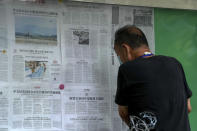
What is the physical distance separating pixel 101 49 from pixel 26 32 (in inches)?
18.6

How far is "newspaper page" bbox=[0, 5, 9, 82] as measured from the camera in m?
1.52

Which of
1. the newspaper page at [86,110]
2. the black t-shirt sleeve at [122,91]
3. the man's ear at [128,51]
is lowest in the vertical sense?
the newspaper page at [86,110]

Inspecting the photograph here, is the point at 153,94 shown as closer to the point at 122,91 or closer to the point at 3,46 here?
the point at 122,91

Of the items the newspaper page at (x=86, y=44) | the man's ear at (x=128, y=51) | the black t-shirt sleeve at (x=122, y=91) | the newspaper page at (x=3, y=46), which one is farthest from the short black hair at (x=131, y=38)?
the newspaper page at (x=3, y=46)

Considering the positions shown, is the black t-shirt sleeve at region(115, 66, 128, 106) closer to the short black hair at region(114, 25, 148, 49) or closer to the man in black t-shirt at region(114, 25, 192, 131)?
the man in black t-shirt at region(114, 25, 192, 131)

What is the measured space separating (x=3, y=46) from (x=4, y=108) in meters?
0.35

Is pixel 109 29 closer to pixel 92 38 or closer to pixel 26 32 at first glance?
pixel 92 38

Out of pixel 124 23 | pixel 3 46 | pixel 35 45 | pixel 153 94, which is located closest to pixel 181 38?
pixel 124 23

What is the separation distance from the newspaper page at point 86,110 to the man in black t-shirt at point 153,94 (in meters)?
0.36

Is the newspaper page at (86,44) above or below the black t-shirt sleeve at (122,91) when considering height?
above

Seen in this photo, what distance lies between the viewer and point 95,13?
1.72 meters

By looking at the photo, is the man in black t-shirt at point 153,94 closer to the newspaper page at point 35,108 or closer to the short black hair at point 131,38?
the short black hair at point 131,38

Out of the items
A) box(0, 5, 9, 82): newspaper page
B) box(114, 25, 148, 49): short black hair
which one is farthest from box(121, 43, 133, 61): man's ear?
box(0, 5, 9, 82): newspaper page

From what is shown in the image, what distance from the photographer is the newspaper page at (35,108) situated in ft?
5.01
